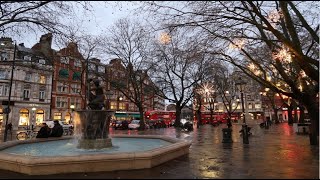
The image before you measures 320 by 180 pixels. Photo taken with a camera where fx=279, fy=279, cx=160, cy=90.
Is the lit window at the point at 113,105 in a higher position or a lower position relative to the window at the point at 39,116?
higher

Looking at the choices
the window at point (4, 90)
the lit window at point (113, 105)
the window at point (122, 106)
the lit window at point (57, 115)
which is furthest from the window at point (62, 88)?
the window at point (122, 106)

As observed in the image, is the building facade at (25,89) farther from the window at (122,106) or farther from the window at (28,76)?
the window at (122,106)

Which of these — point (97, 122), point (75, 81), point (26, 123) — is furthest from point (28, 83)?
point (97, 122)

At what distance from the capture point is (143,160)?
8.25m

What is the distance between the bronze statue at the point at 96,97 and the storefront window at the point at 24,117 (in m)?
45.6

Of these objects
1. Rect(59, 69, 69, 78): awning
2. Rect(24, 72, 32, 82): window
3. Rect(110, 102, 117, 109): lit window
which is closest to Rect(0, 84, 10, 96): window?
Rect(24, 72, 32, 82): window

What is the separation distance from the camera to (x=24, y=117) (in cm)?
5347

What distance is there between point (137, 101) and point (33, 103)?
28.9 meters

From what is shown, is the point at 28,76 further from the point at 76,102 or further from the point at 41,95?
the point at 76,102

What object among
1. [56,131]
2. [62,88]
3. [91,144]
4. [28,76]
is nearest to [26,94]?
[28,76]

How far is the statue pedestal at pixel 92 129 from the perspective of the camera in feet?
39.0

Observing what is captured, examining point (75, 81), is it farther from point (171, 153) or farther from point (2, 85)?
point (171, 153)

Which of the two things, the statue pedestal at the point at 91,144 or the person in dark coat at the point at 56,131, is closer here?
the statue pedestal at the point at 91,144

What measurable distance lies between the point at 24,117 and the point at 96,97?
47.0m
